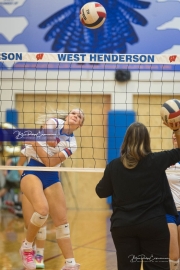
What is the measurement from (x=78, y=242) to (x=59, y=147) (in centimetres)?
230

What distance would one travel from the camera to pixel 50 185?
5488mm

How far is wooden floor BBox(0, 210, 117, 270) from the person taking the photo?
6.11 metres

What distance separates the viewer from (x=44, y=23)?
416 inches

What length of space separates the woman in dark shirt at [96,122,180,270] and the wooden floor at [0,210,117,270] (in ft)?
7.54

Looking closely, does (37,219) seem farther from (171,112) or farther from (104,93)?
(104,93)

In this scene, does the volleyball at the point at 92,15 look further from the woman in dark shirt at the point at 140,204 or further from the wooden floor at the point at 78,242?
the wooden floor at the point at 78,242

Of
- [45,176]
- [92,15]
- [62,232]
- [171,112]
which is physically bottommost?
[62,232]

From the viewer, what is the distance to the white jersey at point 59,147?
552cm

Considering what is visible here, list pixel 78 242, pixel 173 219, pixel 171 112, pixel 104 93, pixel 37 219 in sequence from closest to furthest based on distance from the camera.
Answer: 1. pixel 171 112
2. pixel 173 219
3. pixel 37 219
4. pixel 78 242
5. pixel 104 93

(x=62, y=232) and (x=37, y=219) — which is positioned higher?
(x=37, y=219)

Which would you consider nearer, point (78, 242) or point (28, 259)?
point (28, 259)

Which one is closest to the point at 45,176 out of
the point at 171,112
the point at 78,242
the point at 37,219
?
the point at 37,219

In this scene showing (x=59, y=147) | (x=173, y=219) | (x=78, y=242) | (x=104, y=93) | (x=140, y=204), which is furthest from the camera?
(x=104, y=93)

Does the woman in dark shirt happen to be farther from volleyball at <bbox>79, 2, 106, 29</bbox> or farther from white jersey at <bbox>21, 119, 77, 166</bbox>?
volleyball at <bbox>79, 2, 106, 29</bbox>
